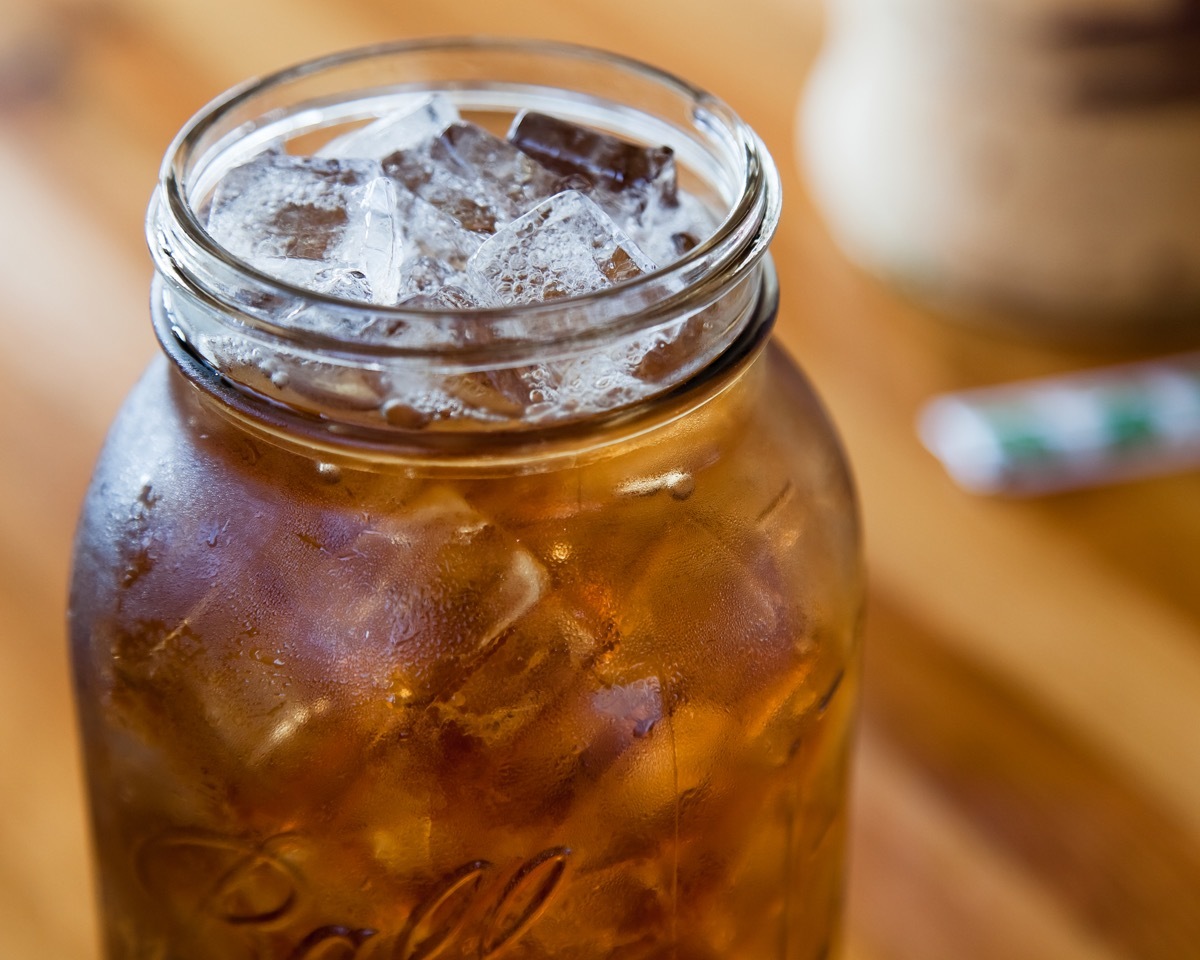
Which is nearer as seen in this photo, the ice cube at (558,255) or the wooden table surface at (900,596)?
the ice cube at (558,255)

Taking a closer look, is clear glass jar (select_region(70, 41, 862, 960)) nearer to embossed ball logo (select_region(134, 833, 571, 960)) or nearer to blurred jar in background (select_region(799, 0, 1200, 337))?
embossed ball logo (select_region(134, 833, 571, 960))

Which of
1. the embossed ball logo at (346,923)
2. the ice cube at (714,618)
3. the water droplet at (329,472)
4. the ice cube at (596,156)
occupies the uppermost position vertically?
the ice cube at (596,156)

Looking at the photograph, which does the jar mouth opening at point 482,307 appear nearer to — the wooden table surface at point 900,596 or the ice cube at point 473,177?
the ice cube at point 473,177

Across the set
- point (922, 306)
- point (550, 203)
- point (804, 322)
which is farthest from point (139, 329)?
point (550, 203)

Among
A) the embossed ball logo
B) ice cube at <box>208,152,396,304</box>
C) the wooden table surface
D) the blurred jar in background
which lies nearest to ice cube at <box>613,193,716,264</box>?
ice cube at <box>208,152,396,304</box>

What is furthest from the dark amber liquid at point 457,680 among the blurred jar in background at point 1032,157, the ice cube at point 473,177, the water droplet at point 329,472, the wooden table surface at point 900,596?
the blurred jar in background at point 1032,157
